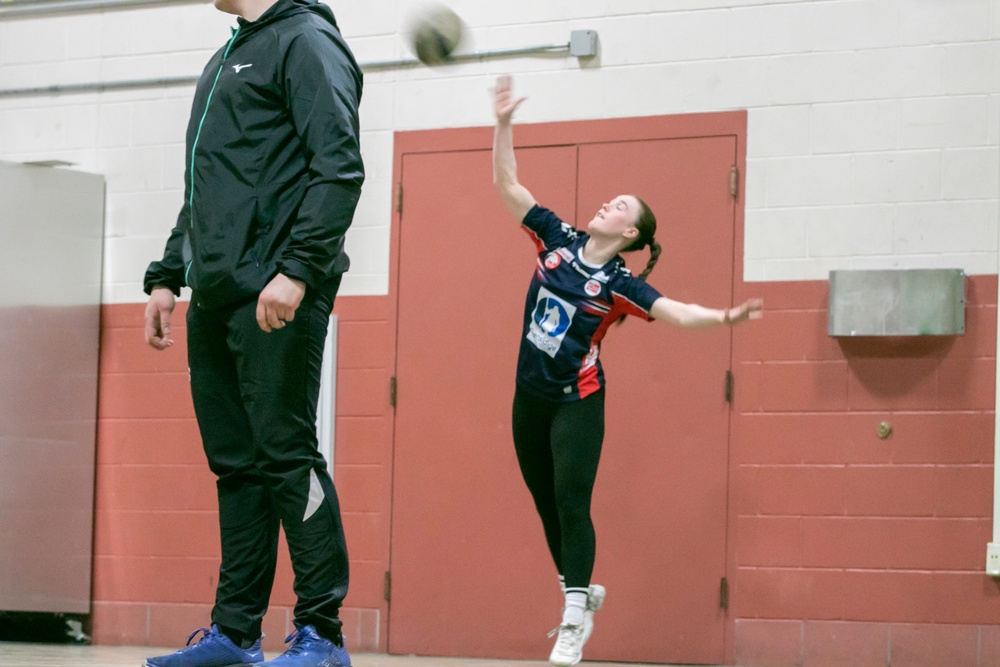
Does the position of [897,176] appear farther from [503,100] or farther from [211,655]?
[211,655]

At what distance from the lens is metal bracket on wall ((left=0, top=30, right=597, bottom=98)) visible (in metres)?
5.24

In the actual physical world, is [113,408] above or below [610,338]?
below

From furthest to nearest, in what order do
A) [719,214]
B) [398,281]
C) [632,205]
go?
[398,281], [719,214], [632,205]

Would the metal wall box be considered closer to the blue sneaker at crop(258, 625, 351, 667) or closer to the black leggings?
the black leggings

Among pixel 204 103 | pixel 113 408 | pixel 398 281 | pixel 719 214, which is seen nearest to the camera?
pixel 204 103

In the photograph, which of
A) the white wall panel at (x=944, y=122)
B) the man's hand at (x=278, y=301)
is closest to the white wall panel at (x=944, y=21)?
the white wall panel at (x=944, y=122)

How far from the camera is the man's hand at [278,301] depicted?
2672 millimetres

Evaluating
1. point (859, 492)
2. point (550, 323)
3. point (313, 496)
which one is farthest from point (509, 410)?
point (313, 496)

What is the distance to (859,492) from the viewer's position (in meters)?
4.79

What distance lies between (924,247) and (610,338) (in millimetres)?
1273

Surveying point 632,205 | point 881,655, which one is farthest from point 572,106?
point 881,655

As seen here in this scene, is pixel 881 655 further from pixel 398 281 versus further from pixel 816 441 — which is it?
pixel 398 281

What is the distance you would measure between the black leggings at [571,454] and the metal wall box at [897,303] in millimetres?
1239

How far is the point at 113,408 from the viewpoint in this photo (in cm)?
582
